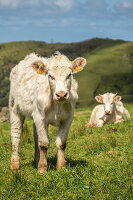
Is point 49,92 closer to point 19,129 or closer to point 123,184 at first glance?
point 19,129

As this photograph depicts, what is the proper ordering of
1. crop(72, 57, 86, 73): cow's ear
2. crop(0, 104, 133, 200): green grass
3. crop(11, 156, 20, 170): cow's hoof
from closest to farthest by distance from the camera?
crop(0, 104, 133, 200): green grass, crop(72, 57, 86, 73): cow's ear, crop(11, 156, 20, 170): cow's hoof

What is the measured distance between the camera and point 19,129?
31.3 ft

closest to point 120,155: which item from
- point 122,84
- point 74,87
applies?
point 74,87

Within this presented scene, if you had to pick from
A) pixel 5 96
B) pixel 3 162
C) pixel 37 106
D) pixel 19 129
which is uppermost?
pixel 37 106

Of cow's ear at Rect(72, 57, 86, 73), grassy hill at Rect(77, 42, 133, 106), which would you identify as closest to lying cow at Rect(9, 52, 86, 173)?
cow's ear at Rect(72, 57, 86, 73)

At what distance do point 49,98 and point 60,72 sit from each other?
74 cm

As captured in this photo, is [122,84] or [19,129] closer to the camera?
[19,129]

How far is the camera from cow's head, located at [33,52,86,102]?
7012 millimetres

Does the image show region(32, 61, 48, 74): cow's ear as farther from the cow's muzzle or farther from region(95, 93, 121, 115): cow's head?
region(95, 93, 121, 115): cow's head

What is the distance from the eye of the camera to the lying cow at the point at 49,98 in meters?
7.40

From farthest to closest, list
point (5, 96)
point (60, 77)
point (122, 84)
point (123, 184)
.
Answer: point (5, 96)
point (122, 84)
point (60, 77)
point (123, 184)

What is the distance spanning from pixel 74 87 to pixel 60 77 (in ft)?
4.11

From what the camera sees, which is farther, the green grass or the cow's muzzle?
the cow's muzzle

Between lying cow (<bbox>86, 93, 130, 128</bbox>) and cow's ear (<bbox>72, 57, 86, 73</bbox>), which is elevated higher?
cow's ear (<bbox>72, 57, 86, 73</bbox>)
